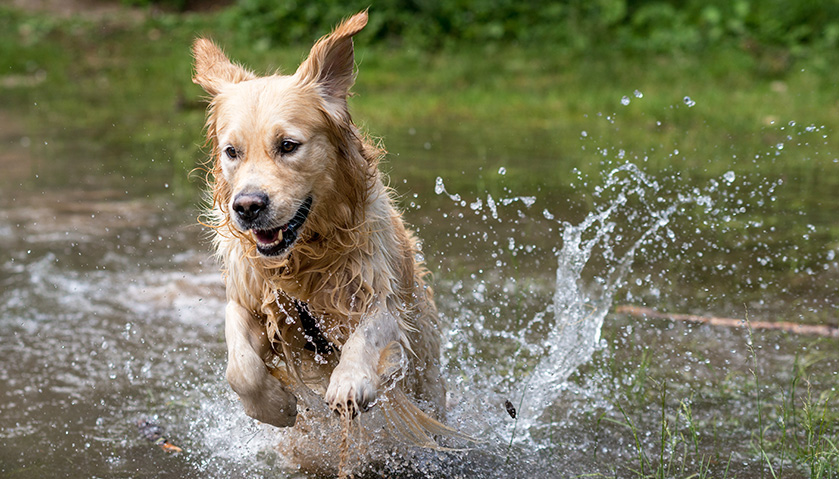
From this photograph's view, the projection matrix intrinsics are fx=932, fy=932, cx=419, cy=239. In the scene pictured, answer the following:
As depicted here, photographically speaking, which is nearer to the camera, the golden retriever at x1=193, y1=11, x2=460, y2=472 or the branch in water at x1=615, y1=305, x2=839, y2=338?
the golden retriever at x1=193, y1=11, x2=460, y2=472

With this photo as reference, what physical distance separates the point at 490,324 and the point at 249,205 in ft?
9.16

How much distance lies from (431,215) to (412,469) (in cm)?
399

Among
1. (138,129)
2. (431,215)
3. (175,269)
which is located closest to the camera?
(175,269)

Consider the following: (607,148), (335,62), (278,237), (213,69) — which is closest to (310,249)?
(278,237)


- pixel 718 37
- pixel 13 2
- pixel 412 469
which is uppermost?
pixel 718 37

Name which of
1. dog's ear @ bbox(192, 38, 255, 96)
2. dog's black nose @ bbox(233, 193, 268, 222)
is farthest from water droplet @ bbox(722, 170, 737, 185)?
dog's black nose @ bbox(233, 193, 268, 222)

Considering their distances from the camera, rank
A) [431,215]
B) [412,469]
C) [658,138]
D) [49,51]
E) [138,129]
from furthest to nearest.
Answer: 1. [49,51]
2. [138,129]
3. [658,138]
4. [431,215]
5. [412,469]

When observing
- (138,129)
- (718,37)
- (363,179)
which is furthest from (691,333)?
(718,37)

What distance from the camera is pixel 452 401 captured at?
4.74 metres

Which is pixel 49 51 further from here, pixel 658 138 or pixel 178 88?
pixel 658 138

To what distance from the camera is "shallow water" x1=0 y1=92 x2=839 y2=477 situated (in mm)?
4367

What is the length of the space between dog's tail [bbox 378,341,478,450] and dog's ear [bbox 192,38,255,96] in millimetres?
1316

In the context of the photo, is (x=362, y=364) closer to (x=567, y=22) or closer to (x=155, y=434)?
(x=155, y=434)

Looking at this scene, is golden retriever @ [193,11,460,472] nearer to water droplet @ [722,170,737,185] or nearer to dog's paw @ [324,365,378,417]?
dog's paw @ [324,365,378,417]
